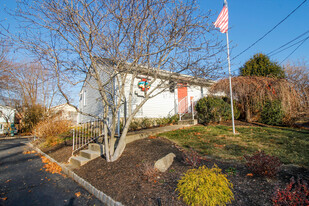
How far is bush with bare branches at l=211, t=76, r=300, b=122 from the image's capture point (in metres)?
8.28

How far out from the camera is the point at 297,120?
802 centimetres

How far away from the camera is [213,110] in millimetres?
9016

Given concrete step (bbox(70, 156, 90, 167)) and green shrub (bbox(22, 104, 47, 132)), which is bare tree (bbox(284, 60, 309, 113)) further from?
green shrub (bbox(22, 104, 47, 132))

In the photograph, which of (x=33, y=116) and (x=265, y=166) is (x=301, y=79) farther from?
(x=33, y=116)

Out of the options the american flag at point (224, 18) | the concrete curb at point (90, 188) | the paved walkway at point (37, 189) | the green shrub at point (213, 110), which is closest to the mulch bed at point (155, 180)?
the concrete curb at point (90, 188)

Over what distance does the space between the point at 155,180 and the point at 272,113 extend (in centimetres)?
800

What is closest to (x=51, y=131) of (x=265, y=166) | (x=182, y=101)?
(x=182, y=101)

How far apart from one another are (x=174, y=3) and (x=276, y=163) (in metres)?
4.52

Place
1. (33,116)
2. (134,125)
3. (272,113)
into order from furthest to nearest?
(33,116) → (134,125) → (272,113)

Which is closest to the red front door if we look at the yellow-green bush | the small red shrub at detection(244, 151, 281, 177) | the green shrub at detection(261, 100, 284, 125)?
the green shrub at detection(261, 100, 284, 125)

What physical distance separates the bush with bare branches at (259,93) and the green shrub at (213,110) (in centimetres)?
123

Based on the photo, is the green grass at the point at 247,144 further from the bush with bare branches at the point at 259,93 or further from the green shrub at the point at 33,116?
the green shrub at the point at 33,116

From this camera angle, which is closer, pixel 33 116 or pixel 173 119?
pixel 173 119

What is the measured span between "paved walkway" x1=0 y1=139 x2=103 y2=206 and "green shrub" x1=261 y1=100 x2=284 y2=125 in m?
8.87
